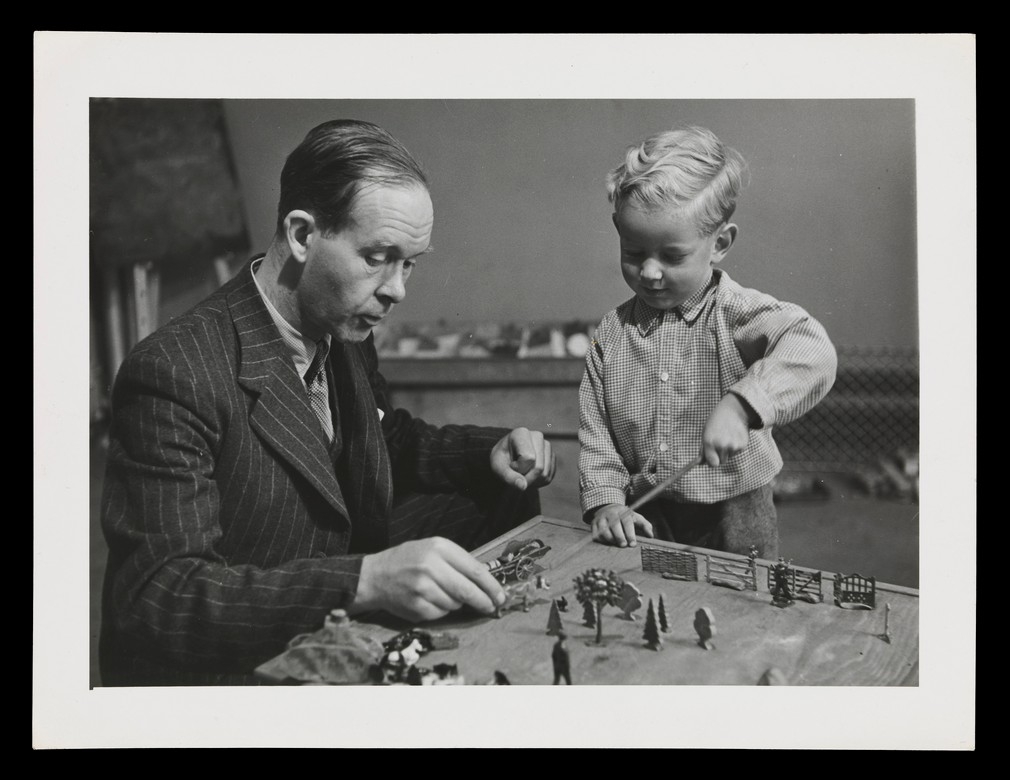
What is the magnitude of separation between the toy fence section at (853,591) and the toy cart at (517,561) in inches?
29.0

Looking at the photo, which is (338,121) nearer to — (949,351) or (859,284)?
(859,284)

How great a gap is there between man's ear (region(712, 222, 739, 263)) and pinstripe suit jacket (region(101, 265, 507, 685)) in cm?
113

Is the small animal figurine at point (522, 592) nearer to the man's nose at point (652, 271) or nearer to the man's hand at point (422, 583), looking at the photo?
the man's hand at point (422, 583)

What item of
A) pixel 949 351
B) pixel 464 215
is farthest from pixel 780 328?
pixel 464 215

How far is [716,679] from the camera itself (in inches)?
86.2

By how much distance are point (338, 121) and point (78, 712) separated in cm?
171

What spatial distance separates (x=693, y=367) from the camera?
241cm

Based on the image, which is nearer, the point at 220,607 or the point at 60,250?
the point at 220,607

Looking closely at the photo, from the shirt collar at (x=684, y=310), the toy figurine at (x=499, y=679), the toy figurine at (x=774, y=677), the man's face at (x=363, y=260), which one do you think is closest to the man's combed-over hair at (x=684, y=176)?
the shirt collar at (x=684, y=310)

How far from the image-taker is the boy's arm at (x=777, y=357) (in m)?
2.35

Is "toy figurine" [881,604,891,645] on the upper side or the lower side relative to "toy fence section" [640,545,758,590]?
lower

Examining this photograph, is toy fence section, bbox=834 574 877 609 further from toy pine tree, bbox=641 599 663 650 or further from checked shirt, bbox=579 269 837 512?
toy pine tree, bbox=641 599 663 650

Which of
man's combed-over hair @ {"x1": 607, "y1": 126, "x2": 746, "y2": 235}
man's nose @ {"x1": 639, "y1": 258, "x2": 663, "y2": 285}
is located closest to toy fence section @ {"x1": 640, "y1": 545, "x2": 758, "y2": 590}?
man's nose @ {"x1": 639, "y1": 258, "x2": 663, "y2": 285}

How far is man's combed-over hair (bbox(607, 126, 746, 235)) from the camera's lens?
7.73 ft
